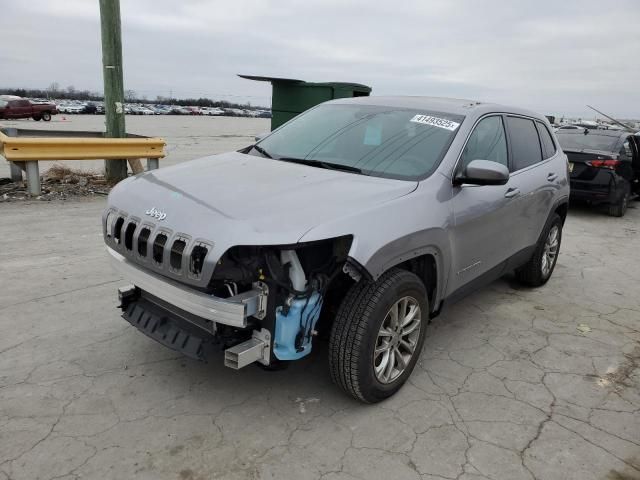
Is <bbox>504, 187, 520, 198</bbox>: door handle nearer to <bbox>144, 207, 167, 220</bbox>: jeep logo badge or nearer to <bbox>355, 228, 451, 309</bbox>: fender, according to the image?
<bbox>355, 228, 451, 309</bbox>: fender

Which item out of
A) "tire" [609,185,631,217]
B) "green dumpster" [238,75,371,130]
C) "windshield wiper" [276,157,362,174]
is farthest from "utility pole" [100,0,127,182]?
"tire" [609,185,631,217]

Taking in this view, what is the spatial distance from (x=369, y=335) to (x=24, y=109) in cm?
3876

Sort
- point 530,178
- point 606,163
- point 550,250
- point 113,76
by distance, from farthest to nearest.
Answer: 1. point 606,163
2. point 113,76
3. point 550,250
4. point 530,178

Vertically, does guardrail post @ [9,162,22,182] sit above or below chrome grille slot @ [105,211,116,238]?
below

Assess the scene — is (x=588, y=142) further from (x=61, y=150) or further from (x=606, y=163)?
(x=61, y=150)

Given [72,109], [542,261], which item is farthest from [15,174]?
[72,109]

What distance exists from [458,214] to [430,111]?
37.6 inches

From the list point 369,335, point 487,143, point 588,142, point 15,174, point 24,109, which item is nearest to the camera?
point 369,335

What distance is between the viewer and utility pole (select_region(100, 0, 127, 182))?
28.1 feet

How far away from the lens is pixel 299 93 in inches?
367

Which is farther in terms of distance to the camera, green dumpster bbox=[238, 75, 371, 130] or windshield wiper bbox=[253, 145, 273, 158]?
green dumpster bbox=[238, 75, 371, 130]

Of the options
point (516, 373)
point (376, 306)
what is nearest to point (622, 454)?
point (516, 373)

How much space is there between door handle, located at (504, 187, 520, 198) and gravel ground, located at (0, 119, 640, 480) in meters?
1.11

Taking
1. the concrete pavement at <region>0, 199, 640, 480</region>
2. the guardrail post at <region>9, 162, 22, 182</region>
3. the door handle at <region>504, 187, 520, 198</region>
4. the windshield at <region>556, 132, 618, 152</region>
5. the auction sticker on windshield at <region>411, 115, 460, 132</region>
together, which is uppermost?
the auction sticker on windshield at <region>411, 115, 460, 132</region>
